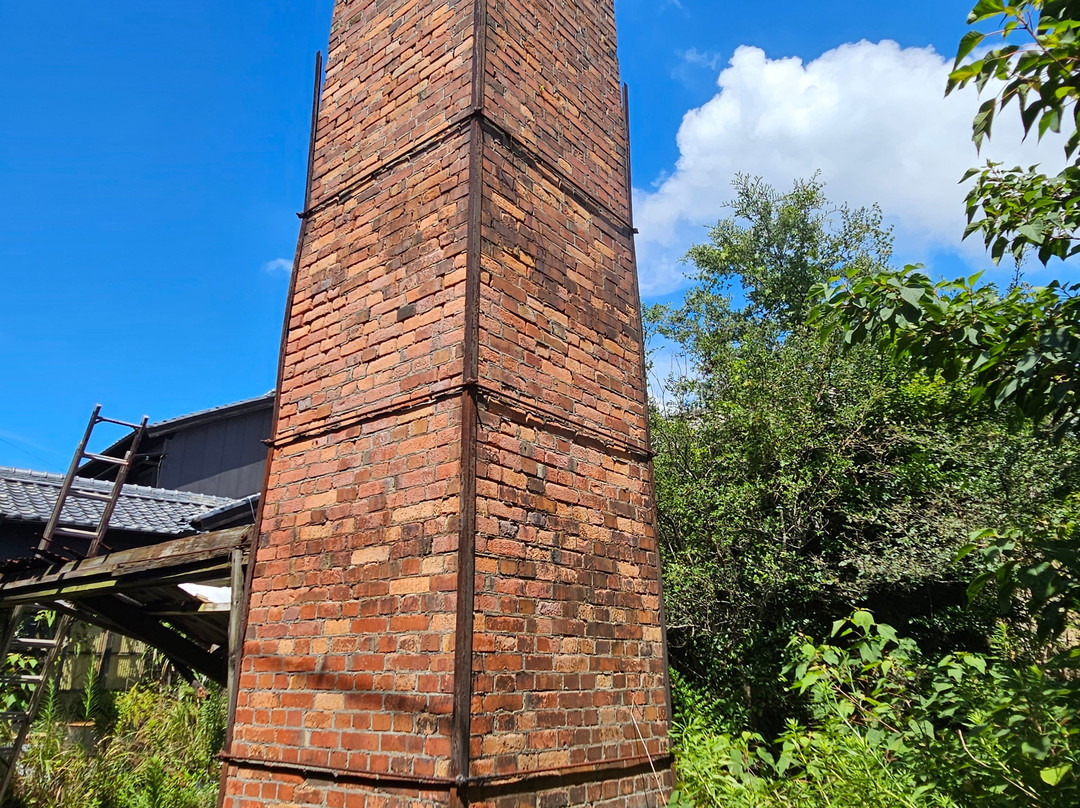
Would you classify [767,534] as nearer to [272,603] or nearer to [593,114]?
[593,114]

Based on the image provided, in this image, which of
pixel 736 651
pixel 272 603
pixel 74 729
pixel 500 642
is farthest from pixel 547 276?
pixel 74 729

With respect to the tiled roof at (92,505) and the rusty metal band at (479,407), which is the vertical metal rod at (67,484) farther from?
the tiled roof at (92,505)

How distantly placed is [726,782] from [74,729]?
851 centimetres

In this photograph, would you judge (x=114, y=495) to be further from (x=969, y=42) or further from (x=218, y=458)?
(x=218, y=458)

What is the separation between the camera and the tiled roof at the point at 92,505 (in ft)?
35.1

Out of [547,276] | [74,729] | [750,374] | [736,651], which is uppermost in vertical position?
A: [750,374]

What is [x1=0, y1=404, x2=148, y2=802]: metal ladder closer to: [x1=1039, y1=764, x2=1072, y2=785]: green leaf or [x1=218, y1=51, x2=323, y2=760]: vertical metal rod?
[x1=218, y1=51, x2=323, y2=760]: vertical metal rod

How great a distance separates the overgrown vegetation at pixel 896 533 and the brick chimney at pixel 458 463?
38.4 inches

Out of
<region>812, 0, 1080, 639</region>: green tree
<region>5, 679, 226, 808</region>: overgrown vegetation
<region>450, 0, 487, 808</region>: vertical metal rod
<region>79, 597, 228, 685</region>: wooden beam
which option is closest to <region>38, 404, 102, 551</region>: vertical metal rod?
<region>79, 597, 228, 685</region>: wooden beam

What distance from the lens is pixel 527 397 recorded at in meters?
3.52

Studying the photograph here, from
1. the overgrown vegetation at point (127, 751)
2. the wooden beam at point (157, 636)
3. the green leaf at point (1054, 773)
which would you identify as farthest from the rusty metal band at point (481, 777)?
the overgrown vegetation at point (127, 751)

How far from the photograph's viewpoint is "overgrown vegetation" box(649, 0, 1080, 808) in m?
2.57

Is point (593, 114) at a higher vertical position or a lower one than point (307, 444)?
higher

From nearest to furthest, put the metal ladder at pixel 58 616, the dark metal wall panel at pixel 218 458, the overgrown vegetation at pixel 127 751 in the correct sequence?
the metal ladder at pixel 58 616, the overgrown vegetation at pixel 127 751, the dark metal wall panel at pixel 218 458
